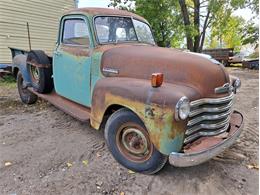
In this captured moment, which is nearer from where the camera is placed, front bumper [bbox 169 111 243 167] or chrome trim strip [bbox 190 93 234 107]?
front bumper [bbox 169 111 243 167]

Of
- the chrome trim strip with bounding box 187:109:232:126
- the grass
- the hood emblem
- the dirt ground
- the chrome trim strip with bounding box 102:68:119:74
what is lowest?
the grass

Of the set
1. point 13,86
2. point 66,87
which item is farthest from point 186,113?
point 13,86

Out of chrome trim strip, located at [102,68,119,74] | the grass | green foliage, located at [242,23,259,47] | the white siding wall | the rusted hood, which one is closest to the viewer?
the rusted hood

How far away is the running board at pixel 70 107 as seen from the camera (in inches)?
175

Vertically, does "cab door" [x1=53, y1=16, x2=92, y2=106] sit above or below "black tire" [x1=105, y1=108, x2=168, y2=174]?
above

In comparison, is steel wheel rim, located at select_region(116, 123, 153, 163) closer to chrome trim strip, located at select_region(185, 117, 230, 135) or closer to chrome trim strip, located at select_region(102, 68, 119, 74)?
chrome trim strip, located at select_region(185, 117, 230, 135)

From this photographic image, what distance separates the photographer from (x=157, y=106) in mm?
3029

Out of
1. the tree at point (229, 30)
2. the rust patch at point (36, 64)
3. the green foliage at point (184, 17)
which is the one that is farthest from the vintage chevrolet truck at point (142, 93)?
the tree at point (229, 30)

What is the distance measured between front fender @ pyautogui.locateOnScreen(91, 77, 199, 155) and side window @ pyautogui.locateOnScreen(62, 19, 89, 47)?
4.90ft

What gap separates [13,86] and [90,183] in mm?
7447

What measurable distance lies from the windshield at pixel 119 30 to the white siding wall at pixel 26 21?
7027 millimetres

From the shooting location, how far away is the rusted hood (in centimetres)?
334

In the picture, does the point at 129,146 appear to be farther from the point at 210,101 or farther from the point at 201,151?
the point at 210,101

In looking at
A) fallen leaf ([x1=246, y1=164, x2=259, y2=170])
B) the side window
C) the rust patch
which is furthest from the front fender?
the rust patch
